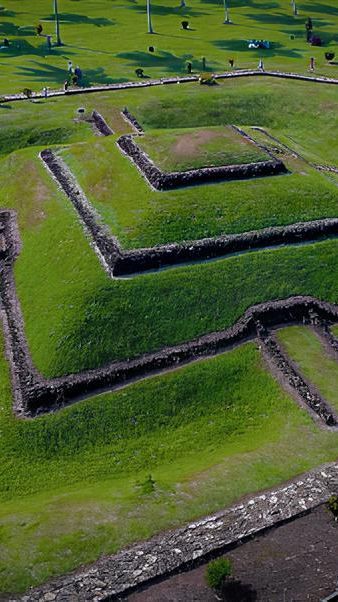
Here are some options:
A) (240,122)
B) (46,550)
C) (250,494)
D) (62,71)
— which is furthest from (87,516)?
(62,71)

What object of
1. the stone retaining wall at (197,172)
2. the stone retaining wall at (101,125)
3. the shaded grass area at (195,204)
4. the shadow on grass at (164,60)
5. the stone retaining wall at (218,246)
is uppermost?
the shadow on grass at (164,60)

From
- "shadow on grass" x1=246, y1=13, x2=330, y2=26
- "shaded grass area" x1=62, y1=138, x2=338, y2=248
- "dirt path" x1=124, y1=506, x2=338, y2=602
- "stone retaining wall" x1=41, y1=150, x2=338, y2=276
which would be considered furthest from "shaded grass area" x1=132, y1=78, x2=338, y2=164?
"shadow on grass" x1=246, y1=13, x2=330, y2=26

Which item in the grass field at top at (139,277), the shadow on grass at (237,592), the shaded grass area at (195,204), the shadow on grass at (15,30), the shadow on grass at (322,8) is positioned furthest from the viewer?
the shadow on grass at (322,8)

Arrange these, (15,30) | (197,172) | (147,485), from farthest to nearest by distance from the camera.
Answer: (15,30)
(197,172)
(147,485)

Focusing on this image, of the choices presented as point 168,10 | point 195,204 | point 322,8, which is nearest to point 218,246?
point 195,204

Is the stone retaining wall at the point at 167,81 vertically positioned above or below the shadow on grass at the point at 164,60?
below

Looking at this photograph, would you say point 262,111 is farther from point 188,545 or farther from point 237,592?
point 237,592

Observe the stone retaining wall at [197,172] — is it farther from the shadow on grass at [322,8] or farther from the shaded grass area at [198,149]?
the shadow on grass at [322,8]

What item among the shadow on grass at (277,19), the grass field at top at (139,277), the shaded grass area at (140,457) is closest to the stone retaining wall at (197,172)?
the grass field at top at (139,277)
